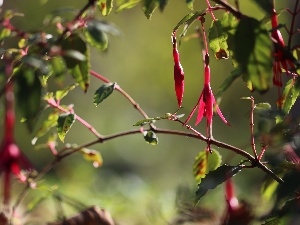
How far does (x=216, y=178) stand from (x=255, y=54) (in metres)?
0.31

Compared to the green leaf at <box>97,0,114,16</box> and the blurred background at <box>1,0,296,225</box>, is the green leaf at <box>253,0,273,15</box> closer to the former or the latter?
the green leaf at <box>97,0,114,16</box>

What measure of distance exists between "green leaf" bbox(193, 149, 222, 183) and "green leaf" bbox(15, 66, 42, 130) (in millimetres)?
576

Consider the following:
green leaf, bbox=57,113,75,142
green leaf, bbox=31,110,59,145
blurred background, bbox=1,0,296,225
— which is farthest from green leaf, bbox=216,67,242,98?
blurred background, bbox=1,0,296,225

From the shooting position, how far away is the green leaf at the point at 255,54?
955mm

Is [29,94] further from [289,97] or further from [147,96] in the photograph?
[147,96]

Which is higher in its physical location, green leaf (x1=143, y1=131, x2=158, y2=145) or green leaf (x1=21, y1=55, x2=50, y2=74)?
green leaf (x1=21, y1=55, x2=50, y2=74)

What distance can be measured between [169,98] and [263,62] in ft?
28.2

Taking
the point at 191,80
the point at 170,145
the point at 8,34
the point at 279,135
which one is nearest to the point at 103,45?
the point at 279,135

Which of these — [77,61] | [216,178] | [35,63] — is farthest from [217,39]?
[35,63]

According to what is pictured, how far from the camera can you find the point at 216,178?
1218 millimetres

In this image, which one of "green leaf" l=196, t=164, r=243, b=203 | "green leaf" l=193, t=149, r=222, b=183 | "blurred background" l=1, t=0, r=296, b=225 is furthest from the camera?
"blurred background" l=1, t=0, r=296, b=225

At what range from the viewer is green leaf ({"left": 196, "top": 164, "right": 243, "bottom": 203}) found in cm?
118

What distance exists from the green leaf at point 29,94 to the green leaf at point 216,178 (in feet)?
1.15

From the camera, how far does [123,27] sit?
9562 millimetres
